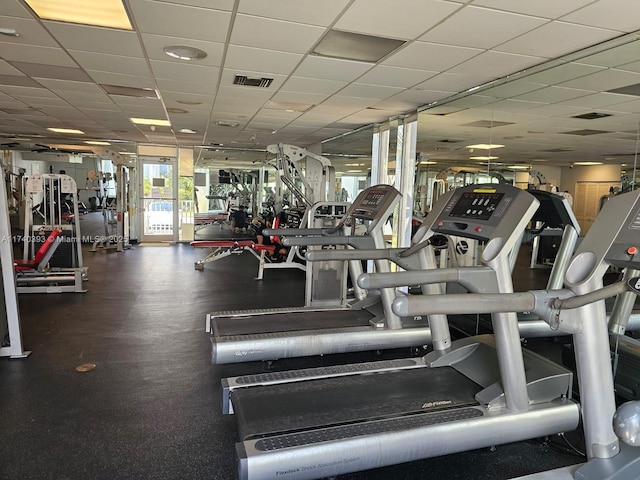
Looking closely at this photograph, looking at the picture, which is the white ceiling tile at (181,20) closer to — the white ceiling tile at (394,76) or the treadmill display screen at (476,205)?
the white ceiling tile at (394,76)

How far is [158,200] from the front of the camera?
10.4 metres

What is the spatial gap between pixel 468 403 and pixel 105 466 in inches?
73.2

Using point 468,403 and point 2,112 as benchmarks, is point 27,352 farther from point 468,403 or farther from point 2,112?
point 2,112

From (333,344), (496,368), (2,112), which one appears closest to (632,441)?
(496,368)

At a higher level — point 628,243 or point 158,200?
point 158,200

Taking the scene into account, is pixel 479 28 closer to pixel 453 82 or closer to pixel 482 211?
pixel 482 211

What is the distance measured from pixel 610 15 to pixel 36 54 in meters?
4.08

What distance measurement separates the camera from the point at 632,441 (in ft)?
4.63

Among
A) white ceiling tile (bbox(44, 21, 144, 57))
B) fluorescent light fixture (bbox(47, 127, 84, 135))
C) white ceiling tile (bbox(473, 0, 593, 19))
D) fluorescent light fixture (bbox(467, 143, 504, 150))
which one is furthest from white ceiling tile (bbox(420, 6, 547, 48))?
fluorescent light fixture (bbox(47, 127, 84, 135))

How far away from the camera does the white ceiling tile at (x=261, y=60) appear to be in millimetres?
3365

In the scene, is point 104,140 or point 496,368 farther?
point 104,140

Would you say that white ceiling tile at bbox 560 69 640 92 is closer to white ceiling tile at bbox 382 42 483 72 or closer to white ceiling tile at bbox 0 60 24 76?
white ceiling tile at bbox 382 42 483 72

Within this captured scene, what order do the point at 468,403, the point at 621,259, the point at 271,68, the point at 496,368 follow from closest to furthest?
the point at 621,259 < the point at 468,403 < the point at 496,368 < the point at 271,68

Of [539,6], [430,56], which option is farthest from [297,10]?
[539,6]
